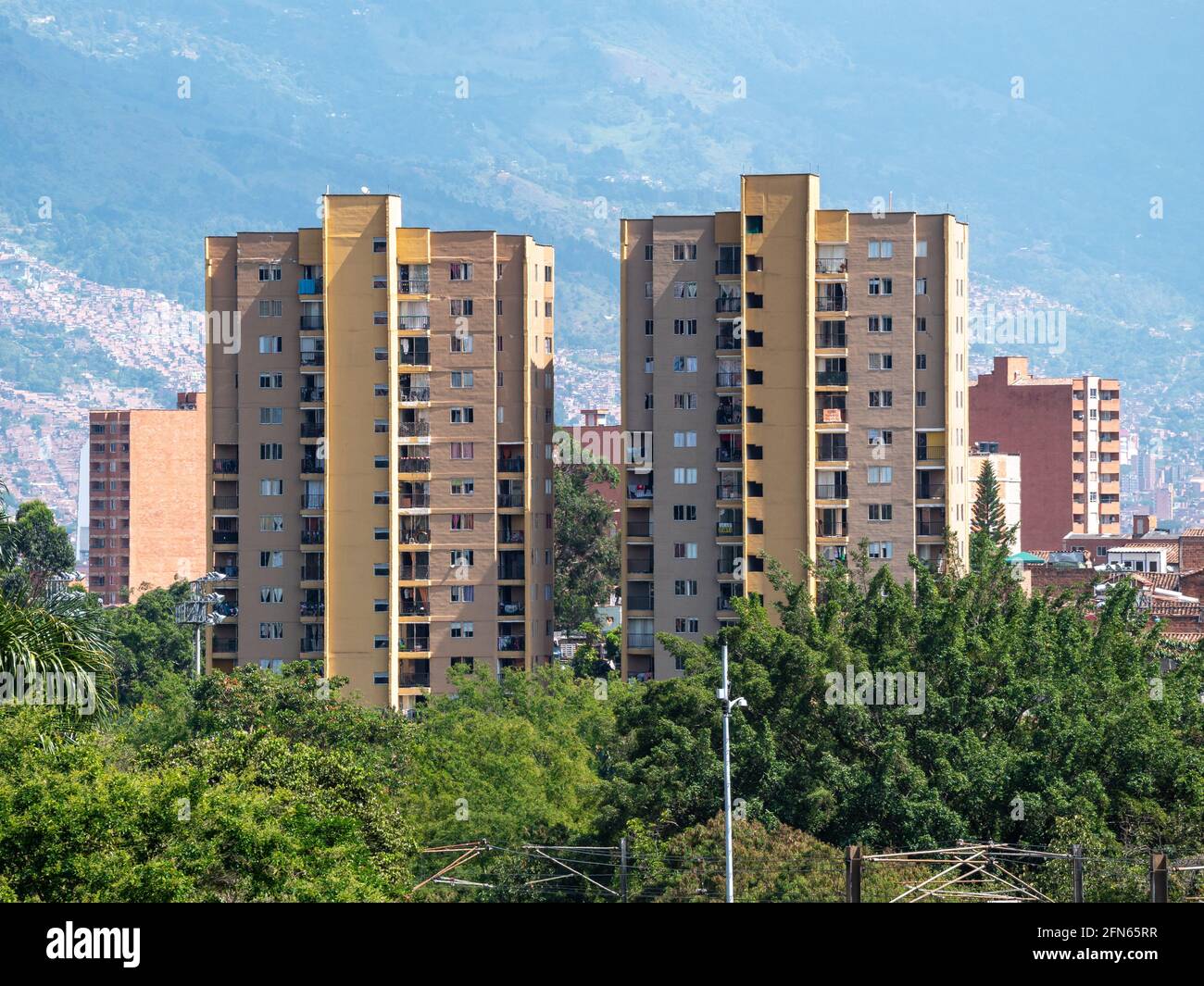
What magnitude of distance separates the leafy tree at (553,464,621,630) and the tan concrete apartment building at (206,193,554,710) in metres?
37.8

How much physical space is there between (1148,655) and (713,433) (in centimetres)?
3333

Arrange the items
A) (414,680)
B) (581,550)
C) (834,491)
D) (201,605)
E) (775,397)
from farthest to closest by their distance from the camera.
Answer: (581,550)
(414,680)
(834,491)
(775,397)
(201,605)

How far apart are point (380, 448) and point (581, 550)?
43.5 meters

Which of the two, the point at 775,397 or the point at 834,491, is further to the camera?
the point at 834,491

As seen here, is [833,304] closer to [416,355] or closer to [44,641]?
[416,355]

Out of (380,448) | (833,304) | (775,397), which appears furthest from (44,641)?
(380,448)

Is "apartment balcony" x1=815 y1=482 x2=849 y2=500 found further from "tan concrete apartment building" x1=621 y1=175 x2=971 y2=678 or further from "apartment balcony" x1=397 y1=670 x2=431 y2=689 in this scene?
"apartment balcony" x1=397 y1=670 x2=431 y2=689

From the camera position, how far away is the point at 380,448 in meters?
93.5

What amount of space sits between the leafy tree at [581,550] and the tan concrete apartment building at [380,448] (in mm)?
37784

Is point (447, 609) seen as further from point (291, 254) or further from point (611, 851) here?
point (611, 851)

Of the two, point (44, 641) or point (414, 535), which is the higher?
point (414, 535)

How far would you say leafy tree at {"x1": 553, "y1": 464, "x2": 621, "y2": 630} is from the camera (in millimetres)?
133750

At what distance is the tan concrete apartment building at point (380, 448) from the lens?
3649 inches
